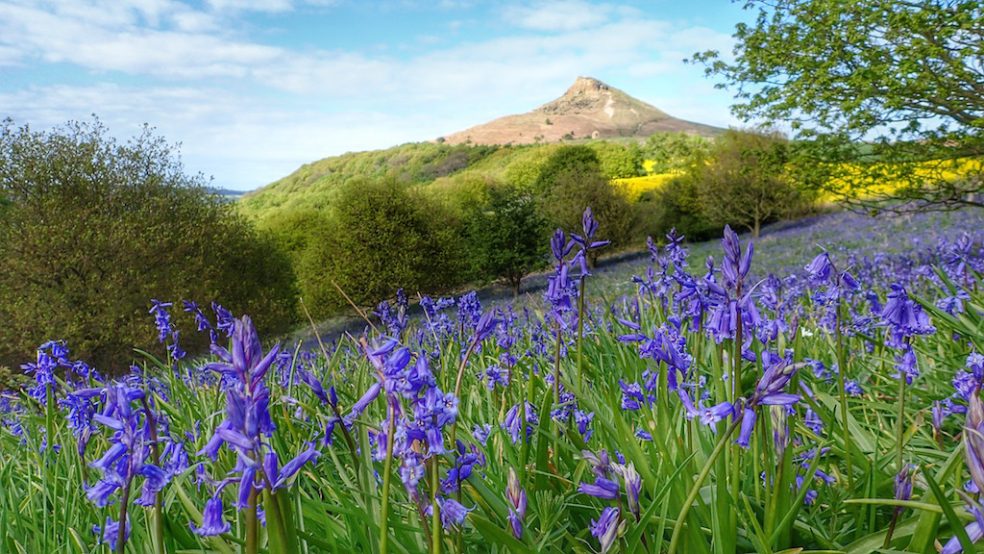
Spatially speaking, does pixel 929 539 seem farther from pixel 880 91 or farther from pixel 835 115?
pixel 835 115

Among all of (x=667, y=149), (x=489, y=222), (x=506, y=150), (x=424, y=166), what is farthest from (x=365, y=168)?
(x=489, y=222)

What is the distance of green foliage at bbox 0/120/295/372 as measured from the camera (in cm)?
1514

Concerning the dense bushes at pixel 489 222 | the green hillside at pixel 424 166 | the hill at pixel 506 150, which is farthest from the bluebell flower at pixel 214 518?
the green hillside at pixel 424 166

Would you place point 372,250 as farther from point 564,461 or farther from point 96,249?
point 564,461

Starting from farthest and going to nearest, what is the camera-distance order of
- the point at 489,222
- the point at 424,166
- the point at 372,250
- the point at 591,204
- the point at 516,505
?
the point at 424,166 → the point at 591,204 → the point at 489,222 → the point at 372,250 → the point at 516,505

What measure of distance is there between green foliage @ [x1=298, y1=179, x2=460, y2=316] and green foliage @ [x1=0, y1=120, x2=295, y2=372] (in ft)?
19.4

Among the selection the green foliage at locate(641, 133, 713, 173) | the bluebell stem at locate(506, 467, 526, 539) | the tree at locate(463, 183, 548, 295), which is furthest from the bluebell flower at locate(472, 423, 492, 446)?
the green foliage at locate(641, 133, 713, 173)

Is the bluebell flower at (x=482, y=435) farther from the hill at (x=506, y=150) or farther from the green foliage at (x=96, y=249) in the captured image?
the hill at (x=506, y=150)

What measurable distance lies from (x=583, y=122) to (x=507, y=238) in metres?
102

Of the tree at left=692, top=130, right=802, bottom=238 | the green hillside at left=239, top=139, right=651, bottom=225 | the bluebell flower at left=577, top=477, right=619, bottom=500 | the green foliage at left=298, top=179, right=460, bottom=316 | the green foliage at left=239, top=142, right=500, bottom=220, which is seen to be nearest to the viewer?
the bluebell flower at left=577, top=477, right=619, bottom=500

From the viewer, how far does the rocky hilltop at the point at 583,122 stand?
366ft

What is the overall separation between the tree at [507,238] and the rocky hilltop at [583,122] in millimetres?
75165

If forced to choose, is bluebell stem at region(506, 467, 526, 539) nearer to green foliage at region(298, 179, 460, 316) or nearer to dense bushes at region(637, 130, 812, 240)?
green foliage at region(298, 179, 460, 316)

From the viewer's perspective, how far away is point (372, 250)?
24781mm
